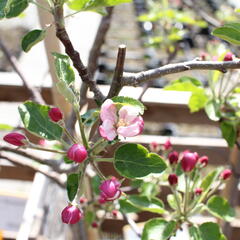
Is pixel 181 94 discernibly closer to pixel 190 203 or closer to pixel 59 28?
pixel 190 203

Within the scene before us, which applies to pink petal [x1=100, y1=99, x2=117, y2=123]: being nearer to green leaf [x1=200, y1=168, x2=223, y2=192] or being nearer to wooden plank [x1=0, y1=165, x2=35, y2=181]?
green leaf [x1=200, y1=168, x2=223, y2=192]

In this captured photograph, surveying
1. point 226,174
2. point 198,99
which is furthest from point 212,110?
point 226,174

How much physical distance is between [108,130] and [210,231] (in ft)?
1.49

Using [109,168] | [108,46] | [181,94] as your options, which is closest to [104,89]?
[181,94]

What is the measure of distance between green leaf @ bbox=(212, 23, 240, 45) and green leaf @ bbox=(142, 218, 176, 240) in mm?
466

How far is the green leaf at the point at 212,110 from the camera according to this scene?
998mm

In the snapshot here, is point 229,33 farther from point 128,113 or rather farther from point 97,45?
point 97,45

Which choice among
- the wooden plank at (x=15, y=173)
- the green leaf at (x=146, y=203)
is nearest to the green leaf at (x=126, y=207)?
the green leaf at (x=146, y=203)

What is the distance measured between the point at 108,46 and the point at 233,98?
1618mm

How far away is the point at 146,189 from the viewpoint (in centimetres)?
109

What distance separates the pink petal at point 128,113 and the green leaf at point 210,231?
1.44 feet

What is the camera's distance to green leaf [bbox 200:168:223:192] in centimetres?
96

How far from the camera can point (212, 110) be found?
1.02 metres

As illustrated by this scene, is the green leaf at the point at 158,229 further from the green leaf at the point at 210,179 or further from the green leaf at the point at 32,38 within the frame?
the green leaf at the point at 32,38
